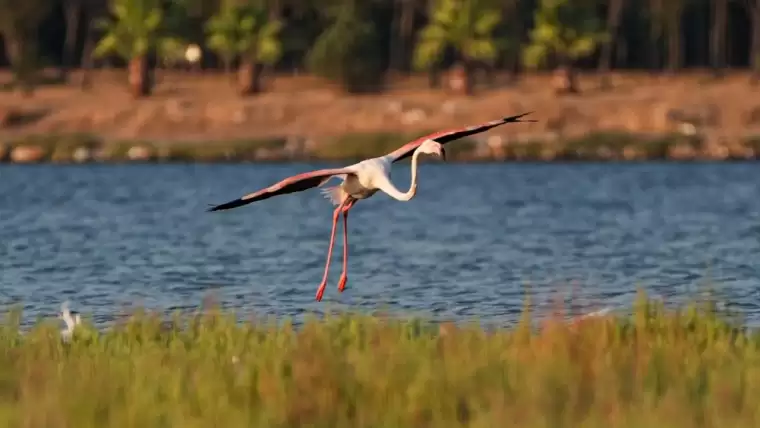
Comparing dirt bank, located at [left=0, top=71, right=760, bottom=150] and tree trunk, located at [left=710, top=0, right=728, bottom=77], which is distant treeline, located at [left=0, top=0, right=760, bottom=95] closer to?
tree trunk, located at [left=710, top=0, right=728, bottom=77]

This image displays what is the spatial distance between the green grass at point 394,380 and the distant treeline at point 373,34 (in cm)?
6177

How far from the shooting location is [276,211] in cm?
4494

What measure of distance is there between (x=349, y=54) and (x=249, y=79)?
17.3 feet

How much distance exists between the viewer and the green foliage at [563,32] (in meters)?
74.6

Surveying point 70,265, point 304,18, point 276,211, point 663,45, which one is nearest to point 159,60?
point 304,18

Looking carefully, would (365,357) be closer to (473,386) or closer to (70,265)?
(473,386)

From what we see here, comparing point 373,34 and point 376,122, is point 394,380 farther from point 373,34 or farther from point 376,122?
point 373,34

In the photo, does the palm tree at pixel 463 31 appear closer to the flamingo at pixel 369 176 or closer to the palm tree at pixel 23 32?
the palm tree at pixel 23 32

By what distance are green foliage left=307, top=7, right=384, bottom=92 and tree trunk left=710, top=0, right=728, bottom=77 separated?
15.1m

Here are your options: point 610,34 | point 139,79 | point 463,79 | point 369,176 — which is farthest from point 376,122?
point 369,176

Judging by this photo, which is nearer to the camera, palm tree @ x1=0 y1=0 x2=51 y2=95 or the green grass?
the green grass

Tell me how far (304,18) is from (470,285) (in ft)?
200

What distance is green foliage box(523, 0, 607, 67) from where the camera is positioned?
74.6m

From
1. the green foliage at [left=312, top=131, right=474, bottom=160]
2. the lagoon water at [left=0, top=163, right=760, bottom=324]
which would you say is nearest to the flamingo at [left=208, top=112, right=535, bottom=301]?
the lagoon water at [left=0, top=163, right=760, bottom=324]
